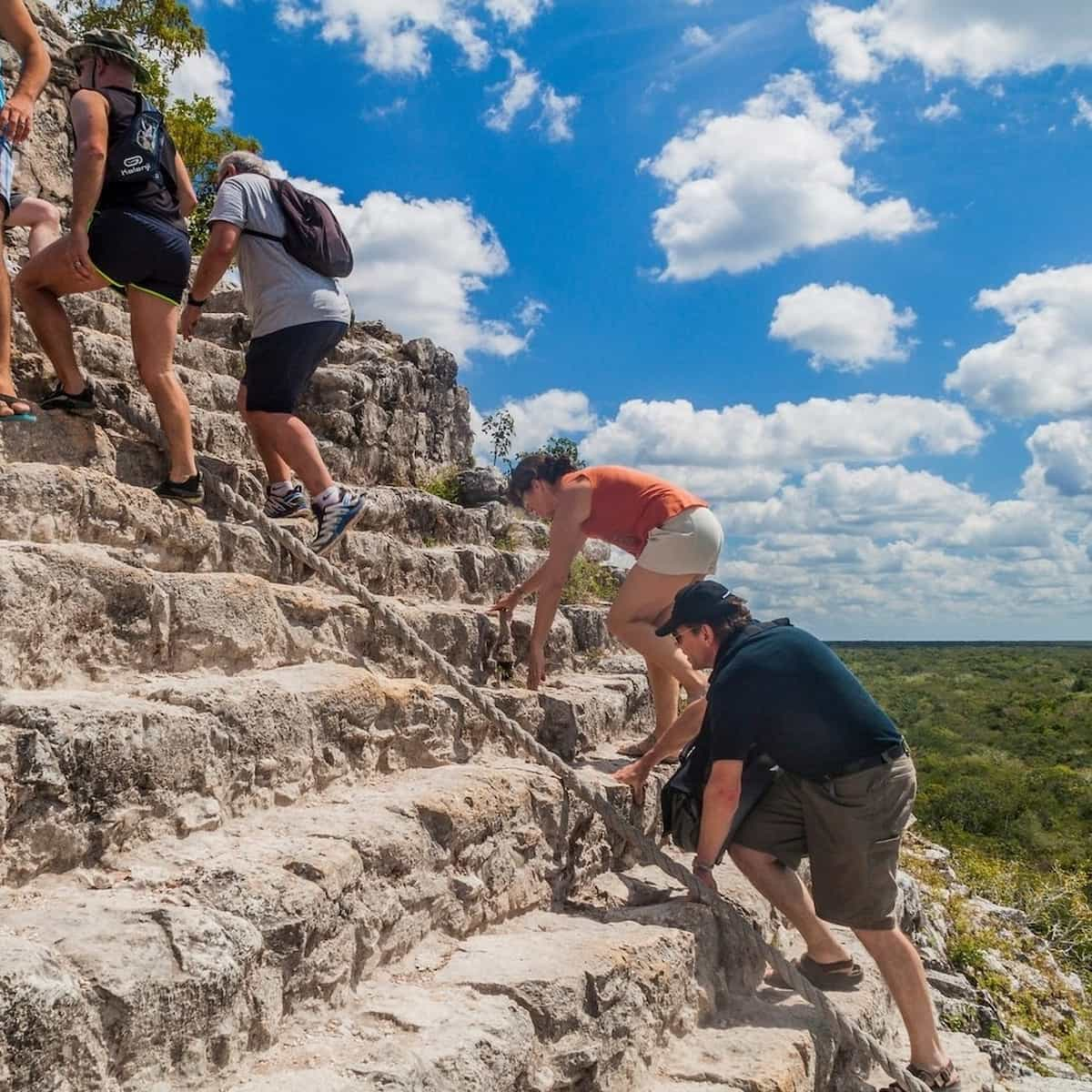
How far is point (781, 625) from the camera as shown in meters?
3.90

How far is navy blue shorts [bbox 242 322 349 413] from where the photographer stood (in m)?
4.45

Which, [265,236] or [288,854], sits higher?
[265,236]

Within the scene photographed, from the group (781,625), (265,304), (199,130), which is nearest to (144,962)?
(781,625)

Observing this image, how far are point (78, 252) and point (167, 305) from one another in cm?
39

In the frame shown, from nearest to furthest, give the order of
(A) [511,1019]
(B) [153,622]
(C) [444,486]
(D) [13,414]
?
(A) [511,1019] → (B) [153,622] → (D) [13,414] → (C) [444,486]

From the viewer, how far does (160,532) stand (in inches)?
152

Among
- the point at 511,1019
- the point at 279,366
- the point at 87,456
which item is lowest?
the point at 511,1019

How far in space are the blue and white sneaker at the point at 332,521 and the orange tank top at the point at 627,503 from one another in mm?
1134

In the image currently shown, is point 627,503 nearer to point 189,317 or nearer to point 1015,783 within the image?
point 189,317

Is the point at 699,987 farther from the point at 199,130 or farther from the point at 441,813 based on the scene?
the point at 199,130

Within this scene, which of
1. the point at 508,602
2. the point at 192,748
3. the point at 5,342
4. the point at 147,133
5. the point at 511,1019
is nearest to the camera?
the point at 511,1019

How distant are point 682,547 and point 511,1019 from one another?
254 centimetres

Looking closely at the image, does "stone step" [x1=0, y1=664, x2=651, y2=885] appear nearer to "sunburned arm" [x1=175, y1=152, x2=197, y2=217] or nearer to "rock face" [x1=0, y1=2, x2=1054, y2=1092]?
"rock face" [x1=0, y1=2, x2=1054, y2=1092]

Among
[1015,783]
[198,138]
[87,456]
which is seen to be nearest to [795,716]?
[87,456]
